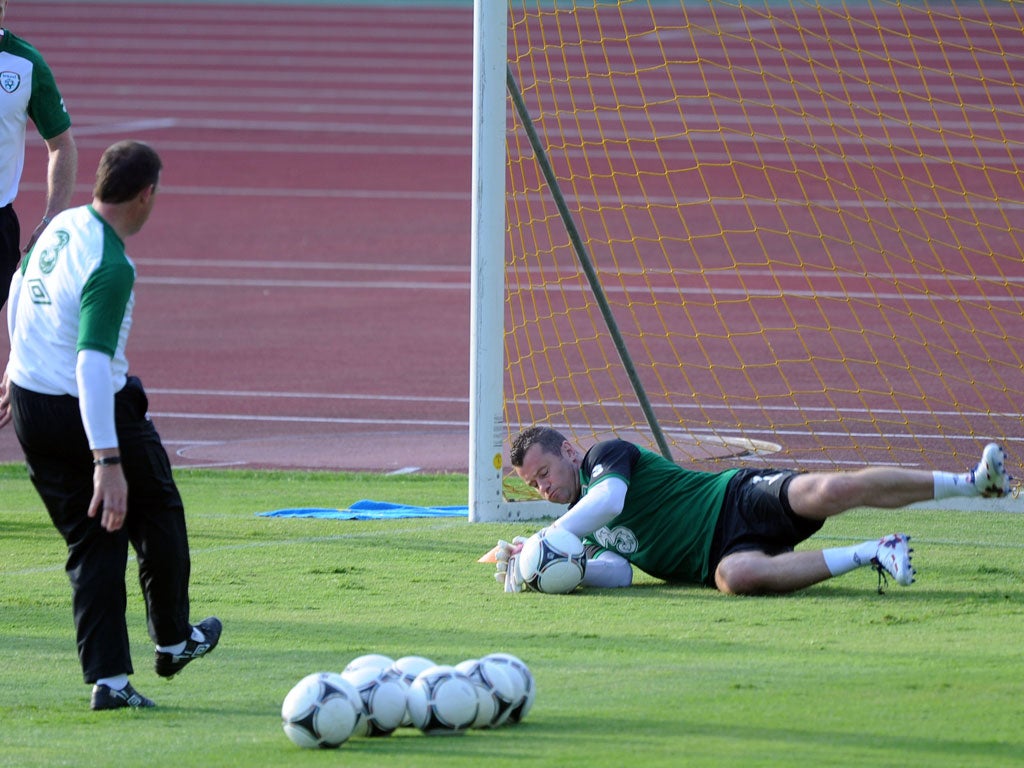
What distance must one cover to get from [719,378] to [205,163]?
56.2 feet

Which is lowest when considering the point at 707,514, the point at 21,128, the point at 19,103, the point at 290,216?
the point at 707,514

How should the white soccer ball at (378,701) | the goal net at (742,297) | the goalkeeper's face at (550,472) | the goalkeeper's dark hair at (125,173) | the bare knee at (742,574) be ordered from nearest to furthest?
1. the white soccer ball at (378,701)
2. the goalkeeper's dark hair at (125,173)
3. the bare knee at (742,574)
4. the goalkeeper's face at (550,472)
5. the goal net at (742,297)

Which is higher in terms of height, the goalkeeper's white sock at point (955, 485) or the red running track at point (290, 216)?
the red running track at point (290, 216)

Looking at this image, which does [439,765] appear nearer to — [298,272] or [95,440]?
[95,440]

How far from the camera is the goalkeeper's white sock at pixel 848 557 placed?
23.6ft

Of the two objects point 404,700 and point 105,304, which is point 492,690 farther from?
point 105,304

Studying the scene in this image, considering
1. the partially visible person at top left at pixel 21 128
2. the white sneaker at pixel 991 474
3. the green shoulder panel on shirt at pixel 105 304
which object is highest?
the partially visible person at top left at pixel 21 128

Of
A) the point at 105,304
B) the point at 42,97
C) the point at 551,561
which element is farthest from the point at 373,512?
the point at 105,304

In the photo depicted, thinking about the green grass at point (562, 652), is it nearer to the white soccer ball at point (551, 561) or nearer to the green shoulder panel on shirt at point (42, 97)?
the white soccer ball at point (551, 561)

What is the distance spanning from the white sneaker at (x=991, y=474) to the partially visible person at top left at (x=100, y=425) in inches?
123

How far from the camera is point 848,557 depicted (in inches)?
284

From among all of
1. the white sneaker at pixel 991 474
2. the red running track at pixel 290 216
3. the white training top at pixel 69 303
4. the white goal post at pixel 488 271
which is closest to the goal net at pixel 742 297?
the white goal post at pixel 488 271

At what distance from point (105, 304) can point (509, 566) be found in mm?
2898

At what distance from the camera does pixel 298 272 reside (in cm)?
2056
